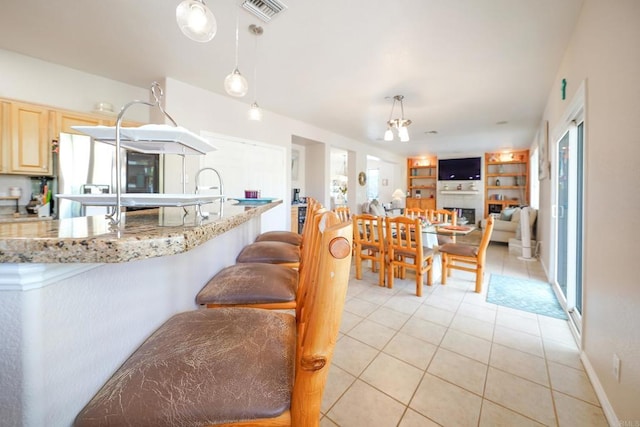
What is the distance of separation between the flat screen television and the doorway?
5.88m

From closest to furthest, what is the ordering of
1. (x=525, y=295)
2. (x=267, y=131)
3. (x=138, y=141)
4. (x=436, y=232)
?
1. (x=138, y=141)
2. (x=525, y=295)
3. (x=436, y=232)
4. (x=267, y=131)

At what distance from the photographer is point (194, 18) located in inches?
48.8

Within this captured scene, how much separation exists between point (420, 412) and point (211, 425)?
48.7 inches

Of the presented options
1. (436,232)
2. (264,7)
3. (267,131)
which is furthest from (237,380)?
(267,131)

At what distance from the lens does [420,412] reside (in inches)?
52.9

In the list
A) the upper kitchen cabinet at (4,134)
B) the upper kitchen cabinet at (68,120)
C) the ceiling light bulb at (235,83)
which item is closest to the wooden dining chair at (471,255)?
the ceiling light bulb at (235,83)

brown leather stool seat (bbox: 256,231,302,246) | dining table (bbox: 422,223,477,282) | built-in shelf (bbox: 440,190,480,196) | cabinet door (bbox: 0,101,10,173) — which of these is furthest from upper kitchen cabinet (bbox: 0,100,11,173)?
built-in shelf (bbox: 440,190,480,196)

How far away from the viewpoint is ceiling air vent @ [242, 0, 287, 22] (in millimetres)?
1857

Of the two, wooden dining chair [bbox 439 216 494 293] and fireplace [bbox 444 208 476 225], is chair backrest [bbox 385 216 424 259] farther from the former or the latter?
fireplace [bbox 444 208 476 225]

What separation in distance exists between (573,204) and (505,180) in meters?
6.67

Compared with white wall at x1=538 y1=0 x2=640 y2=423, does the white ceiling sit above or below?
above

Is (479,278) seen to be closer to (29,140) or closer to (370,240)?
(370,240)

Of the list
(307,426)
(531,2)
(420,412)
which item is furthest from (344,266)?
(531,2)

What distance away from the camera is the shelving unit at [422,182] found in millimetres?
9219
